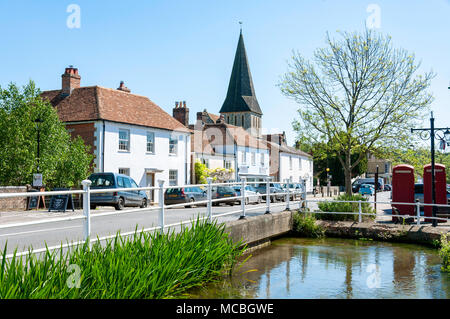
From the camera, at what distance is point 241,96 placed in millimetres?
102250

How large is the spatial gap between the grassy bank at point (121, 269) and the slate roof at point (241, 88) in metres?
94.0

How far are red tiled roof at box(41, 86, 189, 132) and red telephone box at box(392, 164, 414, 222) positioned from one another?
19432 millimetres

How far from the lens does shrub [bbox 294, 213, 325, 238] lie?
14.5 metres

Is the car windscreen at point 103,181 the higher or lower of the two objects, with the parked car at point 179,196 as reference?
higher

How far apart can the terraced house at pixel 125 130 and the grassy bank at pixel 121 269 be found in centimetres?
2431

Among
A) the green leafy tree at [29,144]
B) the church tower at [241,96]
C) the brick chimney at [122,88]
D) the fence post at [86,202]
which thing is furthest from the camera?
the church tower at [241,96]

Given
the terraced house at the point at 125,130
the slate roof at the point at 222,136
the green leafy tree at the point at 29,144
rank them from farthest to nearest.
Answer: the slate roof at the point at 222,136 → the terraced house at the point at 125,130 → the green leafy tree at the point at 29,144

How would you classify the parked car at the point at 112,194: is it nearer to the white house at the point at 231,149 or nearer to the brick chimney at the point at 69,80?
the brick chimney at the point at 69,80

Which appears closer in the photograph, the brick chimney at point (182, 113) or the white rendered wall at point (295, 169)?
the brick chimney at point (182, 113)

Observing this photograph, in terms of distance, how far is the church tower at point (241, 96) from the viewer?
100875 millimetres

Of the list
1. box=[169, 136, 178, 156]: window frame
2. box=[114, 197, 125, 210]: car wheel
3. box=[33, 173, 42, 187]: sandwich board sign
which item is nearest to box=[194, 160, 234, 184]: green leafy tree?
box=[169, 136, 178, 156]: window frame

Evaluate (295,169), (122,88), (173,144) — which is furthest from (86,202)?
(295,169)

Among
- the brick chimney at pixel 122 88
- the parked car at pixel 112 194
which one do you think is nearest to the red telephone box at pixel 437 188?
the parked car at pixel 112 194

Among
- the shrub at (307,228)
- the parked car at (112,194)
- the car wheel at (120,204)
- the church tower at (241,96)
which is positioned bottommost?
the shrub at (307,228)
